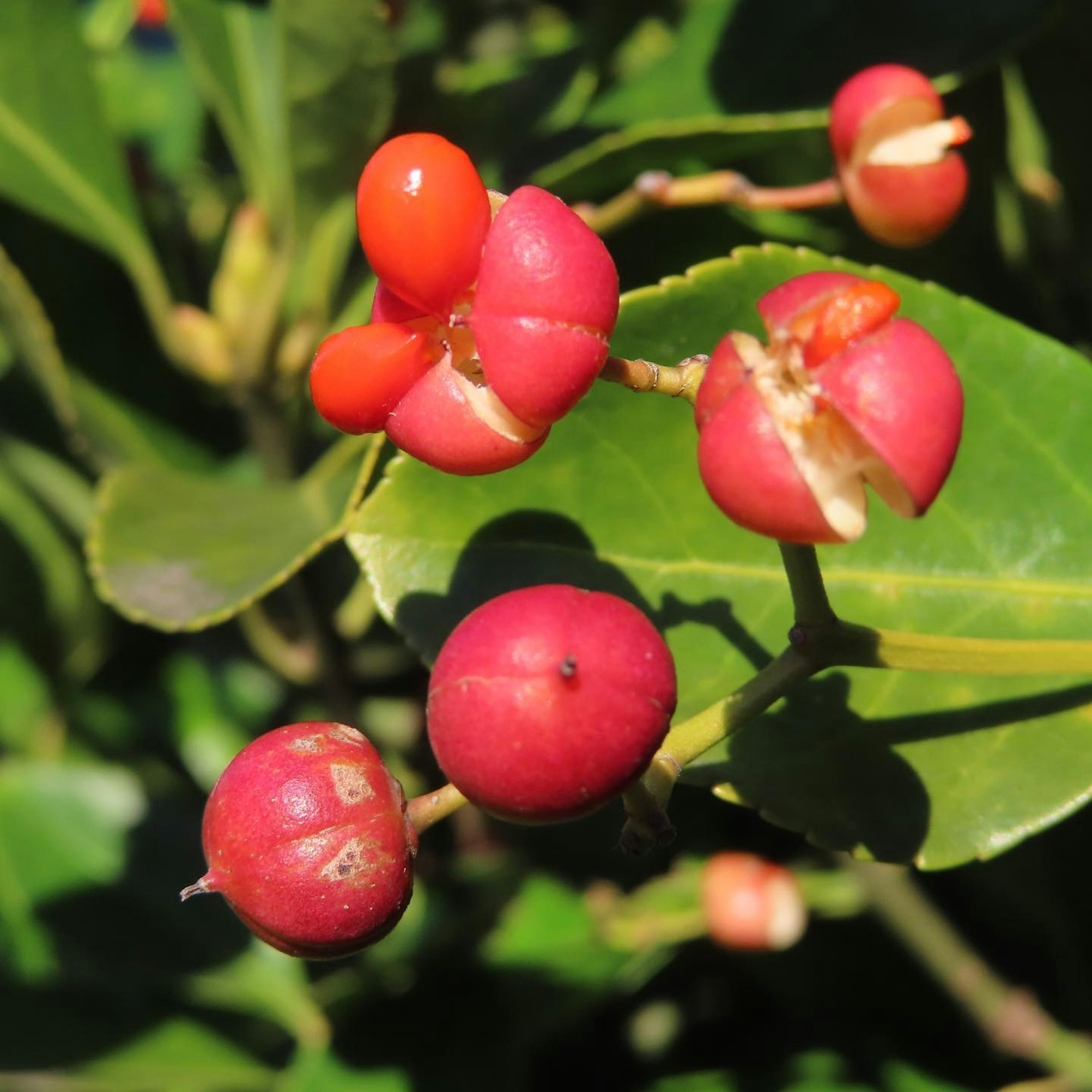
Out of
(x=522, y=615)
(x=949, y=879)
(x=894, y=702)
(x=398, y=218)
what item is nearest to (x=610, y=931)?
(x=949, y=879)

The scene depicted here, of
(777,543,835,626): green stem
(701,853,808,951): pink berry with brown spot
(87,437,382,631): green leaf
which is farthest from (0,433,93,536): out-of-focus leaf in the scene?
(777,543,835,626): green stem

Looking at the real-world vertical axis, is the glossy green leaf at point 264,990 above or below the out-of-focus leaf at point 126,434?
below

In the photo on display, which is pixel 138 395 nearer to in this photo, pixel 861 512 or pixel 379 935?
pixel 379 935

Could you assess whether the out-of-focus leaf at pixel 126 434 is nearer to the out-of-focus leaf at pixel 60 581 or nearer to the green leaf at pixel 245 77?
the out-of-focus leaf at pixel 60 581

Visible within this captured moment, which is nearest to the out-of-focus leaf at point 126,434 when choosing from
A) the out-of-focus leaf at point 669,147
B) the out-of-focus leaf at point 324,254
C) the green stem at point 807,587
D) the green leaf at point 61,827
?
the out-of-focus leaf at point 324,254

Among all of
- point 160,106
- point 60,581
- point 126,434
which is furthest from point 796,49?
point 160,106

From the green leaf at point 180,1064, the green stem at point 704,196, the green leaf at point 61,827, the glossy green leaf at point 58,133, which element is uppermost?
the green stem at point 704,196

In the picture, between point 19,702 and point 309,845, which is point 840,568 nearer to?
point 309,845

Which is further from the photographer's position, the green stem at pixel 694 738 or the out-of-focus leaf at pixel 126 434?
the out-of-focus leaf at pixel 126 434
